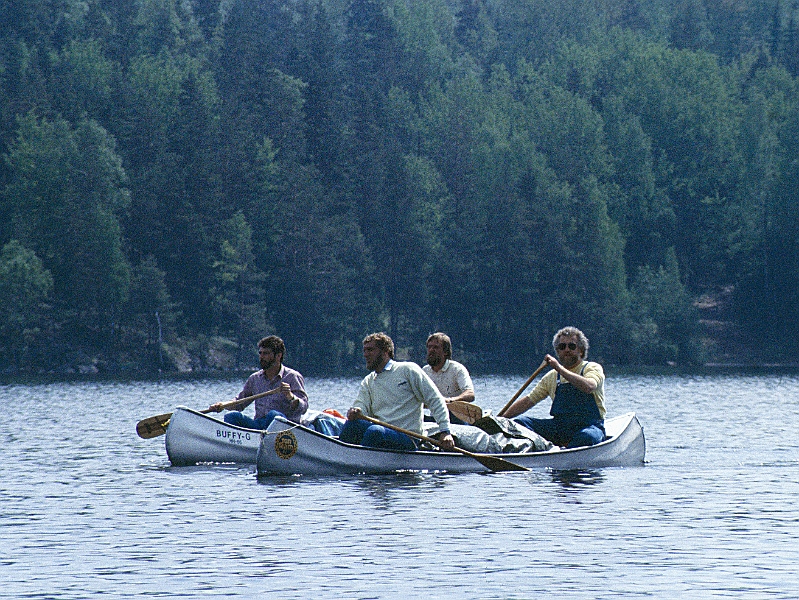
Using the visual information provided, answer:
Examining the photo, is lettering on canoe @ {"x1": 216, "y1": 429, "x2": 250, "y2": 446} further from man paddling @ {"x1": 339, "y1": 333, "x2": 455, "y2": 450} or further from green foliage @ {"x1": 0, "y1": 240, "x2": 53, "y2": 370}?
green foliage @ {"x1": 0, "y1": 240, "x2": 53, "y2": 370}

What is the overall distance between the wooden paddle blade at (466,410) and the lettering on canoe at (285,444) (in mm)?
2138

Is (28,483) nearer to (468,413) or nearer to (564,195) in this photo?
(468,413)

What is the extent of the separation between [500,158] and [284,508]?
77110 millimetres

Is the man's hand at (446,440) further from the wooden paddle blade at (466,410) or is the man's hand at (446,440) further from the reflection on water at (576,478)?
the reflection on water at (576,478)

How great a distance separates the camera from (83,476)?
23625mm

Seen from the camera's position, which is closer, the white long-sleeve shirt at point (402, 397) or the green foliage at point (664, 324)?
the white long-sleeve shirt at point (402, 397)

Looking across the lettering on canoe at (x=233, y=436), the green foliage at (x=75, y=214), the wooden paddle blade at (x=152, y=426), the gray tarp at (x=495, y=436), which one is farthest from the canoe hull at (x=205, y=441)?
the green foliage at (x=75, y=214)

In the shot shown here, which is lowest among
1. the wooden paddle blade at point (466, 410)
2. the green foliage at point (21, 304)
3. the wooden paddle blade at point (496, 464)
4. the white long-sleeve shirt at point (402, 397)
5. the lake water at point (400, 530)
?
the lake water at point (400, 530)

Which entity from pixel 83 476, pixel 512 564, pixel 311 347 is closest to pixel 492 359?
pixel 311 347

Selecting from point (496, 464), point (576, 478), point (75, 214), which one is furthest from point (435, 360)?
point (75, 214)

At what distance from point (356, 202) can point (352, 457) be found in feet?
244

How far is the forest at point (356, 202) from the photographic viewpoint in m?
79.2

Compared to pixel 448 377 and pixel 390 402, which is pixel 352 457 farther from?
pixel 448 377

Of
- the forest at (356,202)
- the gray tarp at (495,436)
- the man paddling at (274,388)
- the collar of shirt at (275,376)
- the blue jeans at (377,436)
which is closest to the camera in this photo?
the blue jeans at (377,436)
